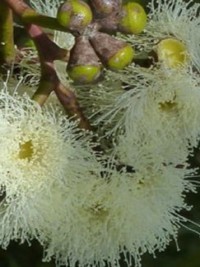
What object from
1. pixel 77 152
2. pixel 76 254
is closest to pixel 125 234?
pixel 76 254

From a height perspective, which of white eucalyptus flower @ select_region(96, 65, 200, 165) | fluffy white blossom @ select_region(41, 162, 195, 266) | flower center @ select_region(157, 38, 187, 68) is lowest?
fluffy white blossom @ select_region(41, 162, 195, 266)

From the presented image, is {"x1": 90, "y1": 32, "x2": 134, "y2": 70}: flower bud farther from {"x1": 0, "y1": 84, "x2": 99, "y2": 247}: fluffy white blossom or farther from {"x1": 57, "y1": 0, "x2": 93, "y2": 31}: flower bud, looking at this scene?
{"x1": 0, "y1": 84, "x2": 99, "y2": 247}: fluffy white blossom

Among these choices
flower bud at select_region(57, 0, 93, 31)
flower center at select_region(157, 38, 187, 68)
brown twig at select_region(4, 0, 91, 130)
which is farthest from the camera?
flower center at select_region(157, 38, 187, 68)

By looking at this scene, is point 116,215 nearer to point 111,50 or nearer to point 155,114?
point 155,114

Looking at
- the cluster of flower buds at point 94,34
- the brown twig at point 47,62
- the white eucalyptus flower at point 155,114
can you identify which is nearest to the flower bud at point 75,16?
the cluster of flower buds at point 94,34

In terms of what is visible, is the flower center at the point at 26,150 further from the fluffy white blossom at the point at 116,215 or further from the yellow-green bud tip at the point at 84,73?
the yellow-green bud tip at the point at 84,73

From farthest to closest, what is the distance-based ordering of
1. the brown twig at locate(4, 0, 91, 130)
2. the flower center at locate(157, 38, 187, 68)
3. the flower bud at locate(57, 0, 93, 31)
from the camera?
the flower center at locate(157, 38, 187, 68) → the brown twig at locate(4, 0, 91, 130) → the flower bud at locate(57, 0, 93, 31)

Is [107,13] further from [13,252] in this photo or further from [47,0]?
[13,252]

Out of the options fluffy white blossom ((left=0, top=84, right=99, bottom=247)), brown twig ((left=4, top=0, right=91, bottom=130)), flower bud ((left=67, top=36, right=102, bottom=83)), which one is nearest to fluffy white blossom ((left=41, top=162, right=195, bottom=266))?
fluffy white blossom ((left=0, top=84, right=99, bottom=247))

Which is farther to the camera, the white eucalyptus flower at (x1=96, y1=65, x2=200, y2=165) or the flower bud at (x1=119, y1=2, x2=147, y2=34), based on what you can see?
the white eucalyptus flower at (x1=96, y1=65, x2=200, y2=165)
